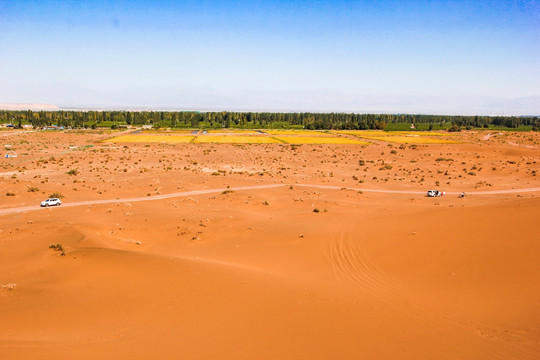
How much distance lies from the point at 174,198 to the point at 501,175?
47496 millimetres

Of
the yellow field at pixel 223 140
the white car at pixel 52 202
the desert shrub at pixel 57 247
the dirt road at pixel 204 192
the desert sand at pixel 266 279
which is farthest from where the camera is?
the yellow field at pixel 223 140

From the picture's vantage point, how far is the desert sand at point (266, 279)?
985 cm

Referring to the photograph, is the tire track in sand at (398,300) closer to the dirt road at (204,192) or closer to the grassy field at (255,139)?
the dirt road at (204,192)

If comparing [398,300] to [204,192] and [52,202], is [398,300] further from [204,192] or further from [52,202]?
[52,202]

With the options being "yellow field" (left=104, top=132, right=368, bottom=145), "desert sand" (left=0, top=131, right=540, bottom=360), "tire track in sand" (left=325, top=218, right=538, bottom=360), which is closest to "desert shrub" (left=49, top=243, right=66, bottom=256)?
"desert sand" (left=0, top=131, right=540, bottom=360)

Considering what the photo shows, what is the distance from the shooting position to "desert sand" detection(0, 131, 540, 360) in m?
9.85

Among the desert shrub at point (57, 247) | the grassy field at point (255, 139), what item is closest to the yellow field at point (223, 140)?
the grassy field at point (255, 139)

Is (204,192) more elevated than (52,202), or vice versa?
(204,192)

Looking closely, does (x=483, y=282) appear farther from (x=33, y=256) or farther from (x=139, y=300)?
(x=33, y=256)

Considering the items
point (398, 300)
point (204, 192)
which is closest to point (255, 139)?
point (204, 192)

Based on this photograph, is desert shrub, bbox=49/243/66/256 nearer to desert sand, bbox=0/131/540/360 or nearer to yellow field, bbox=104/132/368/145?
desert sand, bbox=0/131/540/360

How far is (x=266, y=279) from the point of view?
1433 cm

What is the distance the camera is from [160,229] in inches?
936

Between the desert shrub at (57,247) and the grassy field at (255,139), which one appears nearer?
the desert shrub at (57,247)
